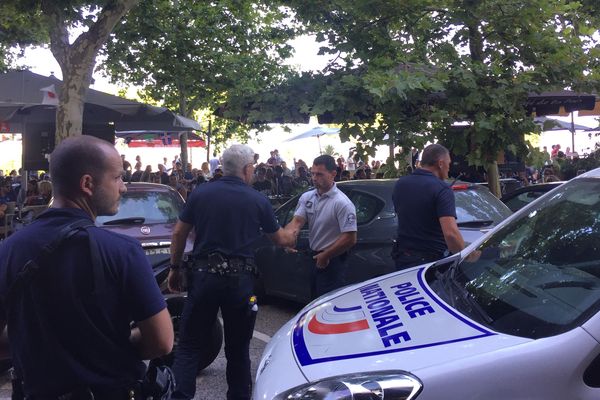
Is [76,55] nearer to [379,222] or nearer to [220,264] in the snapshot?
[379,222]

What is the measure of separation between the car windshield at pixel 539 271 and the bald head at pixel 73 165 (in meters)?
1.60

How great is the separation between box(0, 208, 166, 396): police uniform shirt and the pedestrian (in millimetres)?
3104

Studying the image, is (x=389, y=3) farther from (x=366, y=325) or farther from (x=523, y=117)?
(x=366, y=325)

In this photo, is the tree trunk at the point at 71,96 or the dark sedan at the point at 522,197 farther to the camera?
the tree trunk at the point at 71,96

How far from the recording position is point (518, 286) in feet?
9.55

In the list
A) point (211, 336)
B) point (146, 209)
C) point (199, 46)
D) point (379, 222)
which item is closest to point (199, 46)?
point (199, 46)

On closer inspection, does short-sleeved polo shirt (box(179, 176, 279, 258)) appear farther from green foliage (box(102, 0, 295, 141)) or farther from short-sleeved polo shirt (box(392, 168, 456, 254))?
green foliage (box(102, 0, 295, 141))

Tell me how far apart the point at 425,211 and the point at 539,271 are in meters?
1.82

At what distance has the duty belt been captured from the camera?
3980 mm

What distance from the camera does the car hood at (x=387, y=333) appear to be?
7.97 feet

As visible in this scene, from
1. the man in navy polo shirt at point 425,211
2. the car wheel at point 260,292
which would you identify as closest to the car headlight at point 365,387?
the man in navy polo shirt at point 425,211

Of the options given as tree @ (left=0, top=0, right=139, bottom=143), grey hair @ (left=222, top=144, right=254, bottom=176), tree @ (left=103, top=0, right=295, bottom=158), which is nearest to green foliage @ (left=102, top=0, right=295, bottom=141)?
tree @ (left=103, top=0, right=295, bottom=158)

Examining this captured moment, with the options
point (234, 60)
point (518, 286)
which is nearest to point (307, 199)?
point (518, 286)

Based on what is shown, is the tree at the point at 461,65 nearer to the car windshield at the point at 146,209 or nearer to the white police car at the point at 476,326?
the car windshield at the point at 146,209
